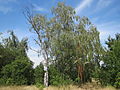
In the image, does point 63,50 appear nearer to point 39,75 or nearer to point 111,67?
point 39,75

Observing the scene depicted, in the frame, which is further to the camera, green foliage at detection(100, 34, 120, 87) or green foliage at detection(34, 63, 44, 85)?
green foliage at detection(34, 63, 44, 85)

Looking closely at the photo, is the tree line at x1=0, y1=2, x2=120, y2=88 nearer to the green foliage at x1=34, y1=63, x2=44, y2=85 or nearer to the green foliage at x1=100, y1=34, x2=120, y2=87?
the green foliage at x1=34, y1=63, x2=44, y2=85

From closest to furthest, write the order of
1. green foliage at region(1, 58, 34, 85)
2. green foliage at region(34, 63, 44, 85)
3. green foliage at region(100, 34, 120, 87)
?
green foliage at region(100, 34, 120, 87) < green foliage at region(1, 58, 34, 85) < green foliage at region(34, 63, 44, 85)

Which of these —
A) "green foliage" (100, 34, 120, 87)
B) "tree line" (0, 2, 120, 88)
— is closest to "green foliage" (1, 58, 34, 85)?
"tree line" (0, 2, 120, 88)

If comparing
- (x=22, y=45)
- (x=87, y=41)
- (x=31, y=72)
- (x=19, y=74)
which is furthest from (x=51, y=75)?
(x=22, y=45)

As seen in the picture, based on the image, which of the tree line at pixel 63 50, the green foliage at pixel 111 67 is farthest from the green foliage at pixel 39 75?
the green foliage at pixel 111 67

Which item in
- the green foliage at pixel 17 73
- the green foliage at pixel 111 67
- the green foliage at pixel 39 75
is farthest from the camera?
the green foliage at pixel 39 75

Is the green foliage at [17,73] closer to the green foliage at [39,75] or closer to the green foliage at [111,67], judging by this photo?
the green foliage at [39,75]

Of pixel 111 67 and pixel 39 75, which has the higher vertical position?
pixel 111 67

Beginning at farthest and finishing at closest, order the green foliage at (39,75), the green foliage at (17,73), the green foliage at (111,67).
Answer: the green foliage at (39,75)
the green foliage at (17,73)
the green foliage at (111,67)

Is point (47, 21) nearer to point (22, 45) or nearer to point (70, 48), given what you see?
point (70, 48)

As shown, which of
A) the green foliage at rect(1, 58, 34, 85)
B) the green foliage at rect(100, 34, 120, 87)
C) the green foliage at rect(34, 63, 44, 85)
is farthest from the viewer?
the green foliage at rect(34, 63, 44, 85)

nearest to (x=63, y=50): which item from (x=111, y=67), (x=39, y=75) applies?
(x=39, y=75)

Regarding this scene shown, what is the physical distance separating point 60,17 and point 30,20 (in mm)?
4784
